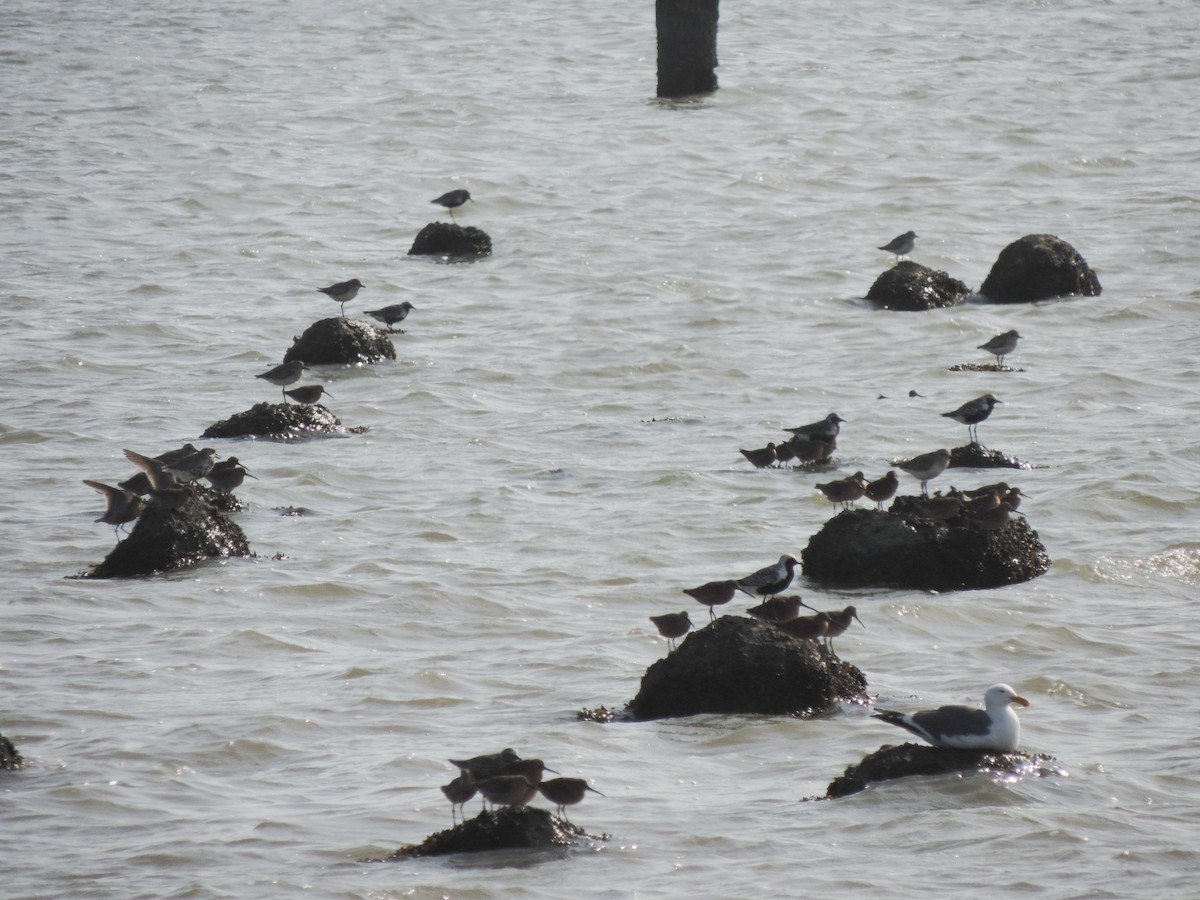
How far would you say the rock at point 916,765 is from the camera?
7.61 m

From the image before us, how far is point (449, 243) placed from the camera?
21906mm

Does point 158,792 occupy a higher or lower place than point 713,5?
→ lower

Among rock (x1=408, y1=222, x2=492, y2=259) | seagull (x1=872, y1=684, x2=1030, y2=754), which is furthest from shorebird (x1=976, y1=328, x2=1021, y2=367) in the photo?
seagull (x1=872, y1=684, x2=1030, y2=754)

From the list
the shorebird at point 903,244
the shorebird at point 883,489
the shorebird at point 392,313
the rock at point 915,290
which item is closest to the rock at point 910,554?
the shorebird at point 883,489

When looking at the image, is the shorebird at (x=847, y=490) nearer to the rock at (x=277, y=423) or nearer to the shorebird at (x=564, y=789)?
the shorebird at (x=564, y=789)

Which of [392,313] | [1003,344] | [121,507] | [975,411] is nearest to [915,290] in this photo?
[1003,344]

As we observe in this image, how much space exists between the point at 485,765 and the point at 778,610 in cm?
260

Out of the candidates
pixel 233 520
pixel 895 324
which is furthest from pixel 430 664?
pixel 895 324

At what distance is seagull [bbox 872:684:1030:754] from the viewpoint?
7.60 m

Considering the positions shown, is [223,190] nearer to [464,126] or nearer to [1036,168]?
[464,126]

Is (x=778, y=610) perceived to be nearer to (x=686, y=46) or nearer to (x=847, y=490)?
(x=847, y=490)

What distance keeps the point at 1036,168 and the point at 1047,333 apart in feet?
29.3

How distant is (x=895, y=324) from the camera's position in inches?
723

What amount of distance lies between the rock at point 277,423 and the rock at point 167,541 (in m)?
3.02
